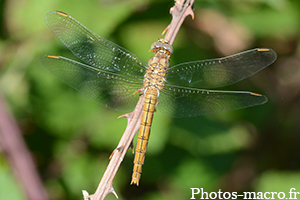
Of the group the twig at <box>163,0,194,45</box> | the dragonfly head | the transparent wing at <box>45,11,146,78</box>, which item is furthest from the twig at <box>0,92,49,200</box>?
the twig at <box>163,0,194,45</box>

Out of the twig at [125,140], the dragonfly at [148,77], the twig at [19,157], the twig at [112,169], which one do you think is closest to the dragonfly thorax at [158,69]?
the dragonfly at [148,77]

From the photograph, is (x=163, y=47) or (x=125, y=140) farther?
(x=163, y=47)

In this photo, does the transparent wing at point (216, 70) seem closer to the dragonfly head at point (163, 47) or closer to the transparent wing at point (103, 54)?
the dragonfly head at point (163, 47)

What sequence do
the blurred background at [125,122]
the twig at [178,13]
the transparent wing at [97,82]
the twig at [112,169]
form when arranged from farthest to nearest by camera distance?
the blurred background at [125,122] < the transparent wing at [97,82] < the twig at [178,13] < the twig at [112,169]

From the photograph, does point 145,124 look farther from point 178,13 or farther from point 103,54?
point 178,13

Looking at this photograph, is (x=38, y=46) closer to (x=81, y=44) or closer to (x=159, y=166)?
(x=81, y=44)

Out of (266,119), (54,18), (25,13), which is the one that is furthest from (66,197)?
(266,119)

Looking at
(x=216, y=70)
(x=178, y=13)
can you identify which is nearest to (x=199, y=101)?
(x=216, y=70)
